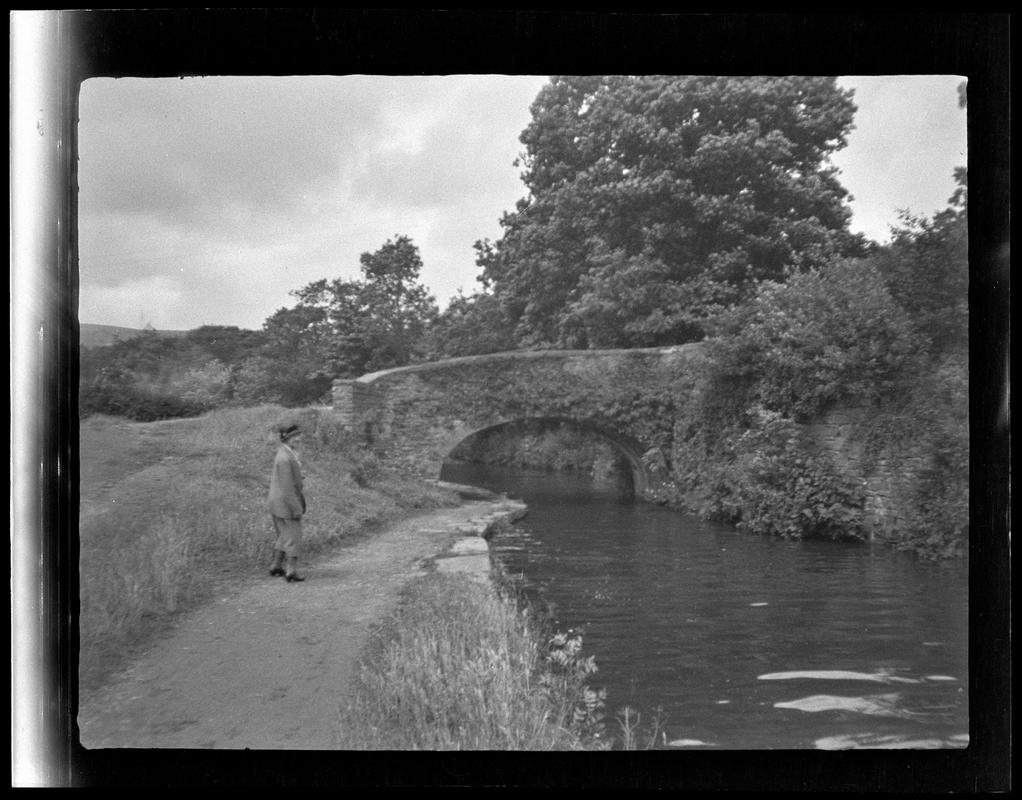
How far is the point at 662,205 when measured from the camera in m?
11.7

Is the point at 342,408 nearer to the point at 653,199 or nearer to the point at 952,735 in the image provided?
the point at 653,199

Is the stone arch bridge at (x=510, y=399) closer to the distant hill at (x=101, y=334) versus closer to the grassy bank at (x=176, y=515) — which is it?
the grassy bank at (x=176, y=515)

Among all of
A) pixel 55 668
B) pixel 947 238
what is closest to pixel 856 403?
pixel 947 238

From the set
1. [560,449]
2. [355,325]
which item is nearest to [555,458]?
[560,449]

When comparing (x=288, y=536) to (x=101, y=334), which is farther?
(x=288, y=536)

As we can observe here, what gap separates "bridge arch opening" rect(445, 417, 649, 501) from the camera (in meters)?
11.8

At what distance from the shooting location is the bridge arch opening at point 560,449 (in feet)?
38.5

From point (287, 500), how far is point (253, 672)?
1614mm

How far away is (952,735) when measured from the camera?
3.85 m

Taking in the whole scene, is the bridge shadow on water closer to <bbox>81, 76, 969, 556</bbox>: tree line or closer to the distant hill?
<bbox>81, 76, 969, 556</bbox>: tree line

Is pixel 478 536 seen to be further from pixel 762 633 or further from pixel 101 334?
pixel 101 334
